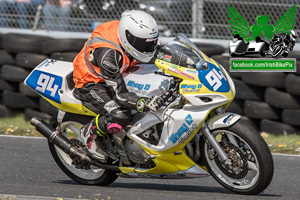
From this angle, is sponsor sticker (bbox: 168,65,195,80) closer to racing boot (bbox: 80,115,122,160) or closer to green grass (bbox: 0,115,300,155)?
racing boot (bbox: 80,115,122,160)

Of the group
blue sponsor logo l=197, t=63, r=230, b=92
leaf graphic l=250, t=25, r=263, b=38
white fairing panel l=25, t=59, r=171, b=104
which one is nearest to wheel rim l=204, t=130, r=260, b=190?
blue sponsor logo l=197, t=63, r=230, b=92

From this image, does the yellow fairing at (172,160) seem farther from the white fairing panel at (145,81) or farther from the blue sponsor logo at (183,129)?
the white fairing panel at (145,81)

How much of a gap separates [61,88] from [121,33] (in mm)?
865

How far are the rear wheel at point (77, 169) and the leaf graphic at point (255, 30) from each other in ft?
12.6

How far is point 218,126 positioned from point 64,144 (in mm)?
1540

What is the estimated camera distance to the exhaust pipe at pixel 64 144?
550cm

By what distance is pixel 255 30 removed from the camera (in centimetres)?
875

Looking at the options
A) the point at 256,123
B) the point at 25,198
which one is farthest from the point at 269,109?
the point at 25,198

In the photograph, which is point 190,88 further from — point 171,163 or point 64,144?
point 64,144

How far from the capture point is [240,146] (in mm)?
4902

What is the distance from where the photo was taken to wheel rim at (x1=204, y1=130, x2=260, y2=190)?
191 inches

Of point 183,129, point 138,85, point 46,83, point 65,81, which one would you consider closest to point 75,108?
point 65,81

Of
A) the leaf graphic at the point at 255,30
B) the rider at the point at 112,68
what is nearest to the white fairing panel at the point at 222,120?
the rider at the point at 112,68

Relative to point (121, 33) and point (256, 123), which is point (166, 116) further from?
point (256, 123)
